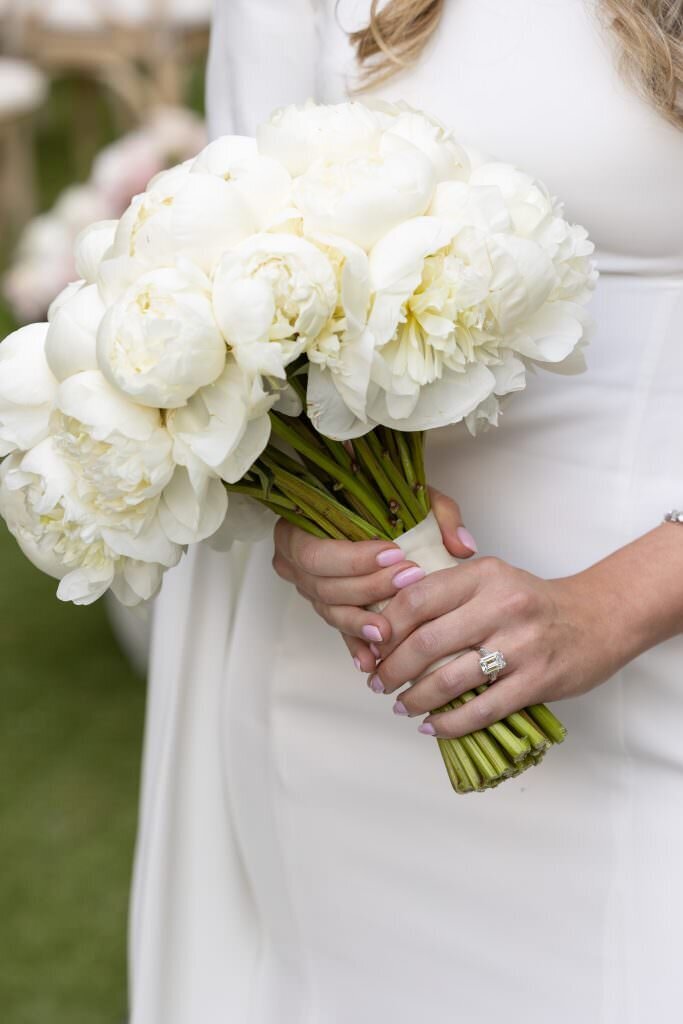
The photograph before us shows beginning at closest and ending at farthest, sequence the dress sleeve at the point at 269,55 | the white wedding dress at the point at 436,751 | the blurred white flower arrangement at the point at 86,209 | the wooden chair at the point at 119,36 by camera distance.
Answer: the white wedding dress at the point at 436,751
the dress sleeve at the point at 269,55
the blurred white flower arrangement at the point at 86,209
the wooden chair at the point at 119,36

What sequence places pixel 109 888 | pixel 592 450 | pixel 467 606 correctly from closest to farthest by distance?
pixel 467 606, pixel 592 450, pixel 109 888

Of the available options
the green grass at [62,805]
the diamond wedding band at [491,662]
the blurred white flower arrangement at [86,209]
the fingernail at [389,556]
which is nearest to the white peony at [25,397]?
the fingernail at [389,556]

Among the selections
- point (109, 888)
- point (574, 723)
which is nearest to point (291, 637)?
point (574, 723)

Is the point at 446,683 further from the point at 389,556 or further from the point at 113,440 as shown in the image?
the point at 113,440

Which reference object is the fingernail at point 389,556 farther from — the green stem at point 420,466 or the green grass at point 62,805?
the green grass at point 62,805

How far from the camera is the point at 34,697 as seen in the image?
131 inches

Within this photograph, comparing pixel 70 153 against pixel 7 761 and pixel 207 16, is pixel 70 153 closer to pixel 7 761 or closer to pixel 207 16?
pixel 207 16

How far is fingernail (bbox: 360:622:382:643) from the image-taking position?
1.21 metres

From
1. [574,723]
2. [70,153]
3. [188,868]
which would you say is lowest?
[70,153]

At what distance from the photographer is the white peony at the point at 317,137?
109 cm

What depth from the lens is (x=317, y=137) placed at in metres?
1.09

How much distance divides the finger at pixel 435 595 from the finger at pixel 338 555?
1.4 inches

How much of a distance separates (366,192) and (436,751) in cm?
66

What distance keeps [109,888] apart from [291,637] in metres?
1.40
